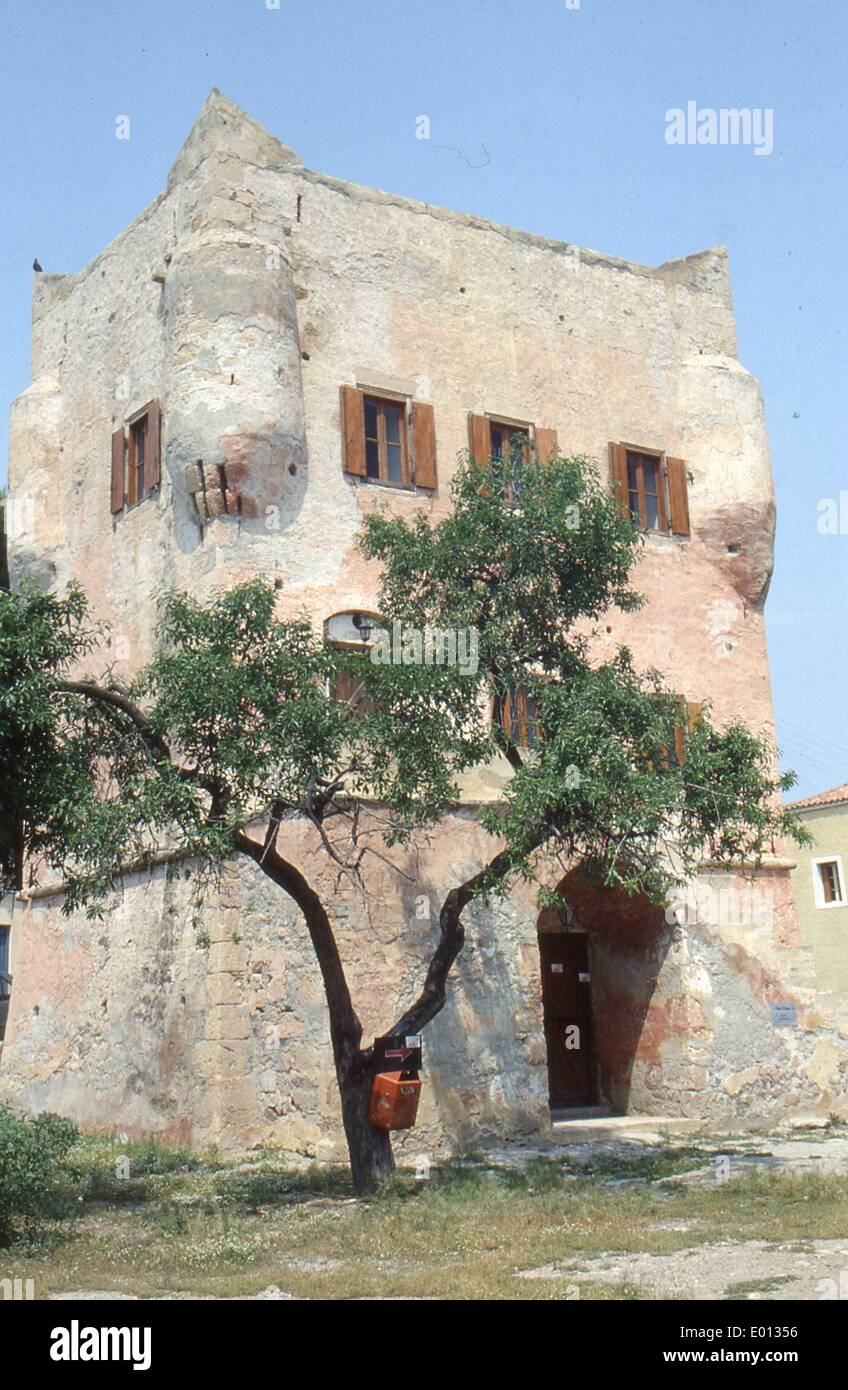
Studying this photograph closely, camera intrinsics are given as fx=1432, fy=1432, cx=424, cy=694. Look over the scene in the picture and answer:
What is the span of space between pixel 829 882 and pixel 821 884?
19 cm

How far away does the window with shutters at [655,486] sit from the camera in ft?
66.6

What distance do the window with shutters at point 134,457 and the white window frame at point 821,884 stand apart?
63.3 ft

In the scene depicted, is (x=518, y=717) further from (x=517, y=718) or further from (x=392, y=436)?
(x=392, y=436)

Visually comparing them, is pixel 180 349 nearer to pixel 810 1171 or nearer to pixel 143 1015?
pixel 143 1015

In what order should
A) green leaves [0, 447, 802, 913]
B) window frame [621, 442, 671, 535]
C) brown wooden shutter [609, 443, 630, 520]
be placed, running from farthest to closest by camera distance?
window frame [621, 442, 671, 535]
brown wooden shutter [609, 443, 630, 520]
green leaves [0, 447, 802, 913]

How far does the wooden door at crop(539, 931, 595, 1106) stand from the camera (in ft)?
64.7

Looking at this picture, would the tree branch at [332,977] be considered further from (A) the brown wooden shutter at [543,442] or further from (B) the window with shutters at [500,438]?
(A) the brown wooden shutter at [543,442]

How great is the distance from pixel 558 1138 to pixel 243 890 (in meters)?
4.77

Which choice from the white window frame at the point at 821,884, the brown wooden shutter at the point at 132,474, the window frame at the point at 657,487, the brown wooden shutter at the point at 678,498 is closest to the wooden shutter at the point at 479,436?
the window frame at the point at 657,487

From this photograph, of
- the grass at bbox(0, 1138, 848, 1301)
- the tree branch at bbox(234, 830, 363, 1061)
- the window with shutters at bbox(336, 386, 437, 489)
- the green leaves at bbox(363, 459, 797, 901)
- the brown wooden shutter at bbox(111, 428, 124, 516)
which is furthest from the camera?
the brown wooden shutter at bbox(111, 428, 124, 516)

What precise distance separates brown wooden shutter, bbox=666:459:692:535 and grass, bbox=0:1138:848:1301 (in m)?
9.42

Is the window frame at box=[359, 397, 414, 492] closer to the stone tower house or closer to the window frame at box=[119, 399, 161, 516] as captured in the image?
the stone tower house

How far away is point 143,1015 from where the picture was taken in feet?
56.0

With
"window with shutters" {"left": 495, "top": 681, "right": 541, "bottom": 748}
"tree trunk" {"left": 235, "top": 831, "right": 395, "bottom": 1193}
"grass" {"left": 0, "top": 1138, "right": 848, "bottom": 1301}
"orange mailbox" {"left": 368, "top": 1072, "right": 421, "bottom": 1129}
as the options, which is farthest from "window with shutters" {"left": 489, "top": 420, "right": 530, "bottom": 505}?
"grass" {"left": 0, "top": 1138, "right": 848, "bottom": 1301}
